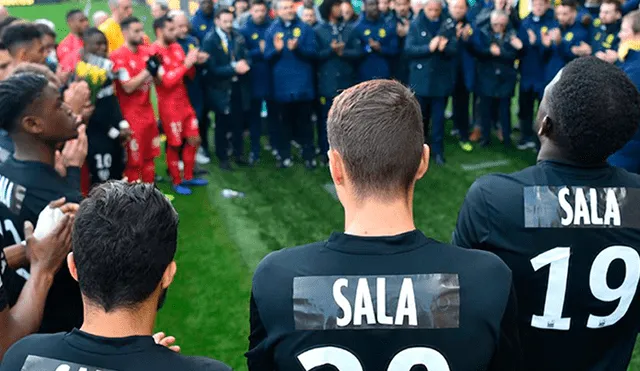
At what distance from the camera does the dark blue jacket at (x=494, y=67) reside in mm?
7699

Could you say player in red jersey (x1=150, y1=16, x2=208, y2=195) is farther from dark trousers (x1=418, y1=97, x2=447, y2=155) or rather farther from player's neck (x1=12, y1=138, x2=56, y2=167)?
player's neck (x1=12, y1=138, x2=56, y2=167)

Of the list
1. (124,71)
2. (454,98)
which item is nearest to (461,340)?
(124,71)

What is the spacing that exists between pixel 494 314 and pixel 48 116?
2.15 metres

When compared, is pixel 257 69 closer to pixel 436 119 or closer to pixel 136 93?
pixel 136 93

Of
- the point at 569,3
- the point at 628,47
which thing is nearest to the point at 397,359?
the point at 628,47

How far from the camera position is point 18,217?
8.82 ft

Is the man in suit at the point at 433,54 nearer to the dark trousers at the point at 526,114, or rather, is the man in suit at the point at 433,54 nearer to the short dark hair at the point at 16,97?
the dark trousers at the point at 526,114

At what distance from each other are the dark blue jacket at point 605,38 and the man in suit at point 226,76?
3787 millimetres

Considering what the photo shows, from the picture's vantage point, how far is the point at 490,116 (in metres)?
8.29

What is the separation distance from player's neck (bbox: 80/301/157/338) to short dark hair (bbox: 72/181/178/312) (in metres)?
0.02

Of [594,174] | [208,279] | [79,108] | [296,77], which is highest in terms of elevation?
[594,174]

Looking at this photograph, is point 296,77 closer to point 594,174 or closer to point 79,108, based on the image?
point 79,108

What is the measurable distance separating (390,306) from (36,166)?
1.81m

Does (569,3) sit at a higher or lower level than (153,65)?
higher
